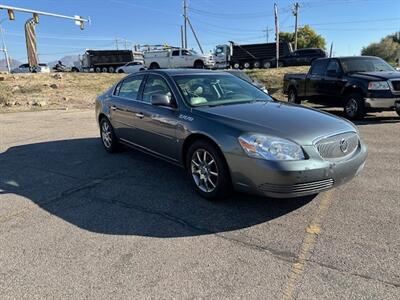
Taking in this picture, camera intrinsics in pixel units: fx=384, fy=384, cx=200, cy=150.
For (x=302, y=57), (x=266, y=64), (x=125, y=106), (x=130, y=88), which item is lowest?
(x=125, y=106)

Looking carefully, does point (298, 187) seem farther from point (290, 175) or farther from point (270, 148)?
point (270, 148)

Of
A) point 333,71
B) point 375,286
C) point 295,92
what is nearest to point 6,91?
point 295,92

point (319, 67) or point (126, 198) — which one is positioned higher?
point (319, 67)

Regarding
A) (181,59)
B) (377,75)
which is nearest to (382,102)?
(377,75)

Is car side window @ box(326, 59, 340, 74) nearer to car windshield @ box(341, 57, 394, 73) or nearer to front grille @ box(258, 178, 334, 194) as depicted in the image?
car windshield @ box(341, 57, 394, 73)

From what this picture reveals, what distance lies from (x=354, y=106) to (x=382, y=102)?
779 mm

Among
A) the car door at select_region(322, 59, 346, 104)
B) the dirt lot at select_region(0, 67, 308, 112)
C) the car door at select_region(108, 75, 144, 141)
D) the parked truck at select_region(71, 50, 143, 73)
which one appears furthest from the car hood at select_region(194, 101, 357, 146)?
the parked truck at select_region(71, 50, 143, 73)

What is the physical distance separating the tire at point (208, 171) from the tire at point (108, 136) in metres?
2.58

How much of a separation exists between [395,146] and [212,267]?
534cm

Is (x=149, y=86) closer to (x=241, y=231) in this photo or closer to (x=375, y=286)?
(x=241, y=231)

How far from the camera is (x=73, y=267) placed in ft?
10.4

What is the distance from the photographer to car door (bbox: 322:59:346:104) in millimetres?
10794

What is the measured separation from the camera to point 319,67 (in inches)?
467

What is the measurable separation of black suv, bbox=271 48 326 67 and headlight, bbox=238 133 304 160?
3088 cm
